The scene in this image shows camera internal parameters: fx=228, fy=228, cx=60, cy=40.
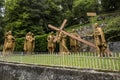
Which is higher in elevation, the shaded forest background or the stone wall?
the shaded forest background

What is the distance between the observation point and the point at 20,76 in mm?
12820

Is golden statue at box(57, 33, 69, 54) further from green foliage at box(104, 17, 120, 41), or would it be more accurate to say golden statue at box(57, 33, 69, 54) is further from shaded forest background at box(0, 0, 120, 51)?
shaded forest background at box(0, 0, 120, 51)

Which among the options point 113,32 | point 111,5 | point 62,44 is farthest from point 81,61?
point 111,5

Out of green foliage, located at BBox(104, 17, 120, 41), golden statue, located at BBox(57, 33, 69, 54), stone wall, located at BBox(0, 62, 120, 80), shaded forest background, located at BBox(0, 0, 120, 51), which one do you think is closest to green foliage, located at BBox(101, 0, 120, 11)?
shaded forest background, located at BBox(0, 0, 120, 51)

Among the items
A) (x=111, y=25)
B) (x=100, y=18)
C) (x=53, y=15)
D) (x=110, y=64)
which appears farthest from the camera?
(x=53, y=15)

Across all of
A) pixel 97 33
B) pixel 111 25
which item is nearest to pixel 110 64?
pixel 97 33

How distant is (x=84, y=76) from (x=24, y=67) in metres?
4.94

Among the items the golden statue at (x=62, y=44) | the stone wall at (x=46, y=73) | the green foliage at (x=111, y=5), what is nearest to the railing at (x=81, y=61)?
the stone wall at (x=46, y=73)

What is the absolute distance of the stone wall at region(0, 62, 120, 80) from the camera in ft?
27.2

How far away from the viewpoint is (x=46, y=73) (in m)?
10.9

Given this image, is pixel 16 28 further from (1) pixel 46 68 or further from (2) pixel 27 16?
(1) pixel 46 68

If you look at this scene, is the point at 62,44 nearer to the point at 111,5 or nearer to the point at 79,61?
the point at 79,61

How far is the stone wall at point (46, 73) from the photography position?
830 centimetres

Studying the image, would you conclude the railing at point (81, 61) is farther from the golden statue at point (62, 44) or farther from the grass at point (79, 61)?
the golden statue at point (62, 44)
